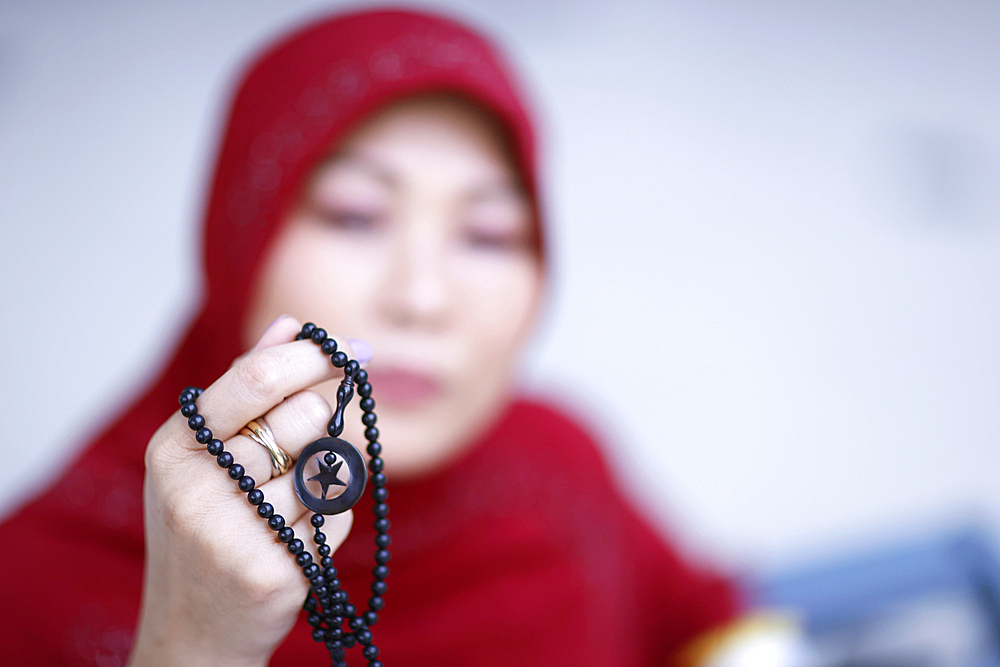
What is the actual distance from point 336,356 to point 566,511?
1.87 feet

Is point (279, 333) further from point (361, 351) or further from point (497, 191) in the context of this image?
point (497, 191)

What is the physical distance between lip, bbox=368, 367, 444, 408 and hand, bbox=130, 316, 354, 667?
20 cm

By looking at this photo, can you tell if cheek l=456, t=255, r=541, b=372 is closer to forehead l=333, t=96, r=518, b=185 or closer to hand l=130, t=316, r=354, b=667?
forehead l=333, t=96, r=518, b=185

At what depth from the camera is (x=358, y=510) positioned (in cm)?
60

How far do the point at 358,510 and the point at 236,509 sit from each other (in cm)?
32

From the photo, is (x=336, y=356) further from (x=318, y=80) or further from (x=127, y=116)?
(x=127, y=116)

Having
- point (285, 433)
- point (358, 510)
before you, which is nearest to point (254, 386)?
point (285, 433)

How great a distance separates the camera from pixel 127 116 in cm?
89

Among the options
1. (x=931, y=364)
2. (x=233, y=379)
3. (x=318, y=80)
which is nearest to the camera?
(x=233, y=379)

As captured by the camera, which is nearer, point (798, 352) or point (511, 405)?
point (511, 405)

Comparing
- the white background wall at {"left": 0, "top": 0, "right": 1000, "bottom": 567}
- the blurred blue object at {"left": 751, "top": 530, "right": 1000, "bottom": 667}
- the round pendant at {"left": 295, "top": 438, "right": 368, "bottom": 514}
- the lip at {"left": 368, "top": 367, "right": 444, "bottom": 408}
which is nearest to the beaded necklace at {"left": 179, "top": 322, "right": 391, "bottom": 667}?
the round pendant at {"left": 295, "top": 438, "right": 368, "bottom": 514}

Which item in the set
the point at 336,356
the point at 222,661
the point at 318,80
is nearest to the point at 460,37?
the point at 318,80

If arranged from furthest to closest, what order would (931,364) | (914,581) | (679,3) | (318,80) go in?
(931,364)
(679,3)
(914,581)
(318,80)

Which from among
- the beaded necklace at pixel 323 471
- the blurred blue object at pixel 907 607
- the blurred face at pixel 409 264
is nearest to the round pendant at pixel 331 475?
the beaded necklace at pixel 323 471
